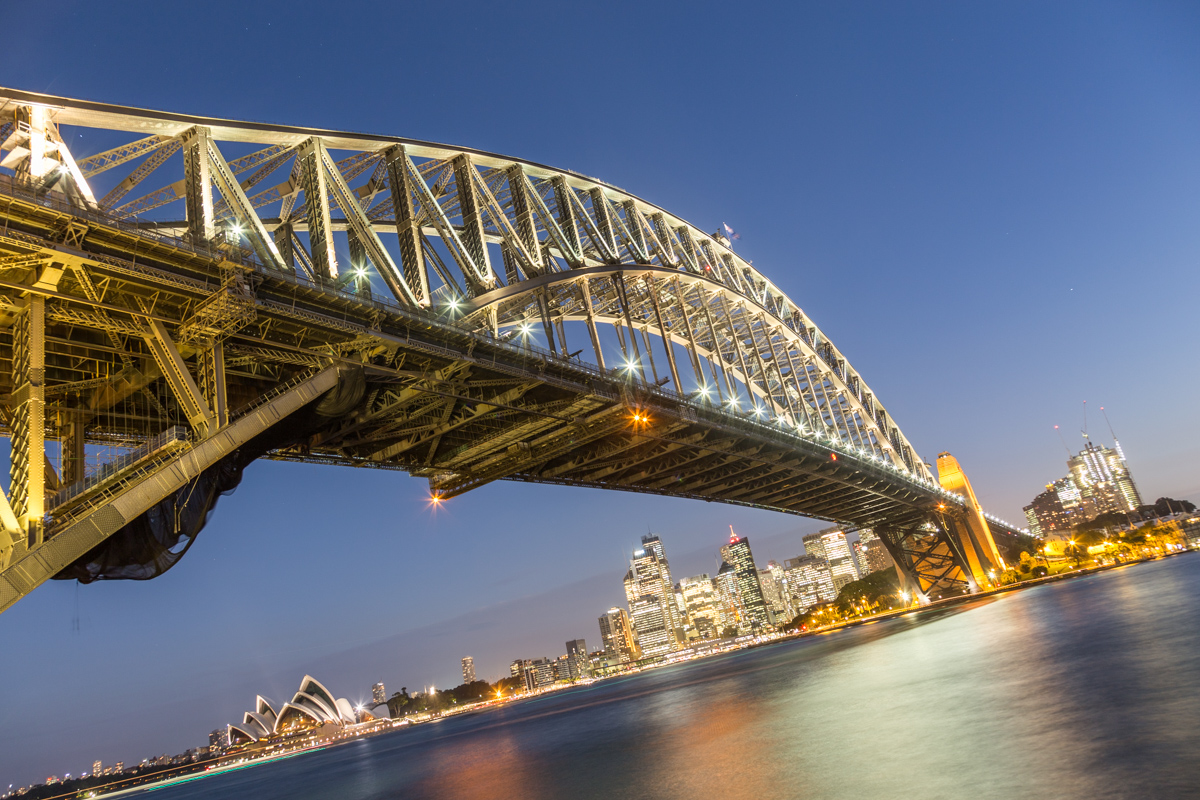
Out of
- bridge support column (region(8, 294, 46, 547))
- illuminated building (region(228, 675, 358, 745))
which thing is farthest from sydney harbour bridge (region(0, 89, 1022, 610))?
illuminated building (region(228, 675, 358, 745))

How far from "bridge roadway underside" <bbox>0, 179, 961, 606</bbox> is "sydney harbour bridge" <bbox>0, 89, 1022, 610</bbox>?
0.25 ft

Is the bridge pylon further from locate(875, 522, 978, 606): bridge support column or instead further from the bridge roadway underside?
the bridge roadway underside

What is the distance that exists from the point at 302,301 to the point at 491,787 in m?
20.1

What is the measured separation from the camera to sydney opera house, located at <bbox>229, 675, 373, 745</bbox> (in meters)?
126

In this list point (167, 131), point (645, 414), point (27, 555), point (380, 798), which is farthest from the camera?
point (380, 798)

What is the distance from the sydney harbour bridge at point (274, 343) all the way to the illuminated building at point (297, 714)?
10597 cm

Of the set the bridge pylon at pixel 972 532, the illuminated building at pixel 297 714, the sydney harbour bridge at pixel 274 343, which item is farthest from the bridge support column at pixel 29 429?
the illuminated building at pixel 297 714

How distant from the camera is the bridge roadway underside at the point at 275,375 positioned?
1659cm

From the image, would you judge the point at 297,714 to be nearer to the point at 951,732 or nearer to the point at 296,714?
the point at 296,714

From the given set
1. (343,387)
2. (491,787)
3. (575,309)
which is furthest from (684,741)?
(575,309)

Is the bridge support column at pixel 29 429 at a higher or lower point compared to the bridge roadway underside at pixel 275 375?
lower

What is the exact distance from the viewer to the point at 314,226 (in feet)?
76.5

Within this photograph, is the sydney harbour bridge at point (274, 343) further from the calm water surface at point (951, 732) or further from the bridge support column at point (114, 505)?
the calm water surface at point (951, 732)

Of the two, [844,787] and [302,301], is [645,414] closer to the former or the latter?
[302,301]
